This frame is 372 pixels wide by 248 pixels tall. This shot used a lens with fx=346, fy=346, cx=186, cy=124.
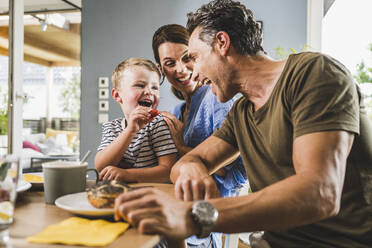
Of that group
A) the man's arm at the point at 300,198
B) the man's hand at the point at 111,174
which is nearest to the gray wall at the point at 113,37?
the man's hand at the point at 111,174

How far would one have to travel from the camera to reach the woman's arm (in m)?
1.26

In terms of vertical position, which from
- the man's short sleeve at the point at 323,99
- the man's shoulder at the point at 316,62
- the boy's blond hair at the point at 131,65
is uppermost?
the boy's blond hair at the point at 131,65

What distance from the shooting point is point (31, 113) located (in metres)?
4.86

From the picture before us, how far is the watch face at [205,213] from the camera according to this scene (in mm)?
666

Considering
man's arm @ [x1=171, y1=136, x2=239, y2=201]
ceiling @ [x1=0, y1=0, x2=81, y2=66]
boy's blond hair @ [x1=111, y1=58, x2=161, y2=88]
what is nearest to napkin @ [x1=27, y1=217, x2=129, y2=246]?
man's arm @ [x1=171, y1=136, x2=239, y2=201]

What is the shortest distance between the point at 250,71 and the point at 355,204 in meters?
0.55

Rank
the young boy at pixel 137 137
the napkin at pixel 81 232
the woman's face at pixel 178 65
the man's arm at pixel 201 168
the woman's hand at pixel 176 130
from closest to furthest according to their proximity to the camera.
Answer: the napkin at pixel 81 232 → the man's arm at pixel 201 168 → the young boy at pixel 137 137 → the woman's hand at pixel 176 130 → the woman's face at pixel 178 65

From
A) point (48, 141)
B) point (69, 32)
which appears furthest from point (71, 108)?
point (69, 32)

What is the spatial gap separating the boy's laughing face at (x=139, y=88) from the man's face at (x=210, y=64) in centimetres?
39

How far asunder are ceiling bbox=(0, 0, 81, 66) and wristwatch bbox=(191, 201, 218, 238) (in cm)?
440

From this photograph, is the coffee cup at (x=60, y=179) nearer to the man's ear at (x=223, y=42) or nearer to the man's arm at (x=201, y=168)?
the man's arm at (x=201, y=168)

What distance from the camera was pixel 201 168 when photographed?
3.61ft

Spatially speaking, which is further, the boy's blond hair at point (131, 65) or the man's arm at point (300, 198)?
the boy's blond hair at point (131, 65)

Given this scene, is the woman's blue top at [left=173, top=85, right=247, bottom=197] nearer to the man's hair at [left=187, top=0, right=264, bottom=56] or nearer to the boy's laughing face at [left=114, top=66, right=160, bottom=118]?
the boy's laughing face at [left=114, top=66, right=160, bottom=118]
